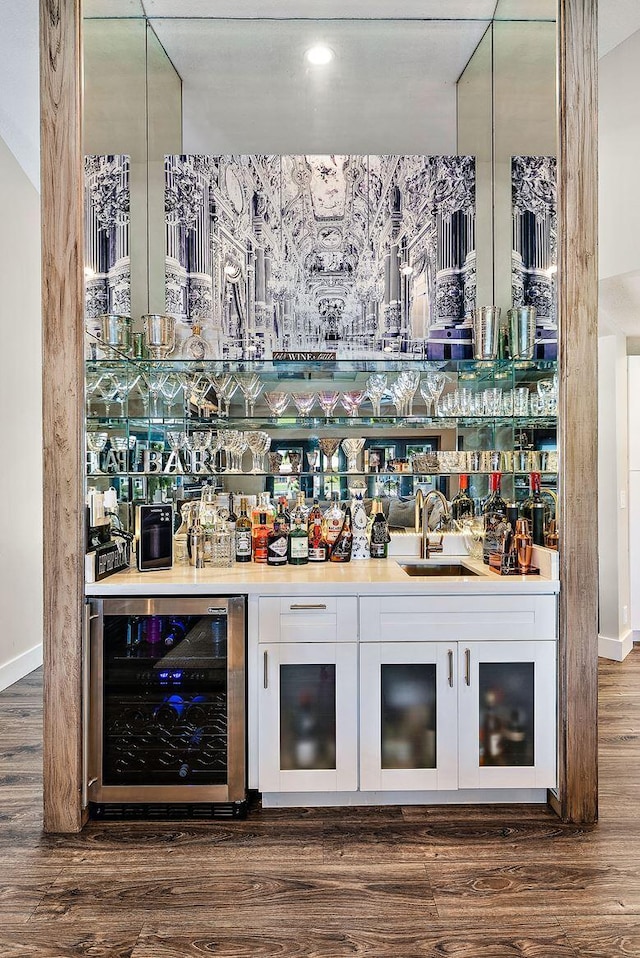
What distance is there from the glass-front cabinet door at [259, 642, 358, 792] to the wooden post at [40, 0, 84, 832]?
73cm

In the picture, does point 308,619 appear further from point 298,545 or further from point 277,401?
point 277,401

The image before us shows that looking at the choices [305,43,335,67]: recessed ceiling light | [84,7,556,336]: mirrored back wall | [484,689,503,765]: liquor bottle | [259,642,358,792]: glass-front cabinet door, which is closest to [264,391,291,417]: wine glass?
[84,7,556,336]: mirrored back wall

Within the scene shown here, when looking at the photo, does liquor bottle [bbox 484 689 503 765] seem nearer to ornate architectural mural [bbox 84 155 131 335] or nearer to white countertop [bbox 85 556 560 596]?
white countertop [bbox 85 556 560 596]

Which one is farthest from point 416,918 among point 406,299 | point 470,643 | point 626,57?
point 626,57

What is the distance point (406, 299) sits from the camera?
3.26 m

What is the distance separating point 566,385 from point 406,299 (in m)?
1.12

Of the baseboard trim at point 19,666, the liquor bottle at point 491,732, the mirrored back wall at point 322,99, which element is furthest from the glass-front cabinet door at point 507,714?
the baseboard trim at point 19,666

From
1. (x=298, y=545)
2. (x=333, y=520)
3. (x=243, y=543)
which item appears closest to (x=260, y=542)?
(x=243, y=543)

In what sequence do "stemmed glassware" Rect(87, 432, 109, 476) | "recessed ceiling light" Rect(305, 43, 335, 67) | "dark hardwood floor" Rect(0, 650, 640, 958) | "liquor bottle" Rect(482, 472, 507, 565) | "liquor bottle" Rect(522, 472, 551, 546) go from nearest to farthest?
"dark hardwood floor" Rect(0, 650, 640, 958)
"stemmed glassware" Rect(87, 432, 109, 476)
"liquor bottle" Rect(522, 472, 551, 546)
"liquor bottle" Rect(482, 472, 507, 565)
"recessed ceiling light" Rect(305, 43, 335, 67)

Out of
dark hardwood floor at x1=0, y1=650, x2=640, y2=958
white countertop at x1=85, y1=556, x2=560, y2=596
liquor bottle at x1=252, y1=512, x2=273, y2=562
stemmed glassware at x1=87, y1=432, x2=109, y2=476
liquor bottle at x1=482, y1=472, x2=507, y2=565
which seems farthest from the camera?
liquor bottle at x1=252, y1=512, x2=273, y2=562

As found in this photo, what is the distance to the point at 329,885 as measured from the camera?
80.7 inches

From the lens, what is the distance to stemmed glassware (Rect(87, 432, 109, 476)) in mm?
2571

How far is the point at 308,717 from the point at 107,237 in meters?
2.52

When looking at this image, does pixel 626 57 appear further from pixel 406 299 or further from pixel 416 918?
pixel 416 918
